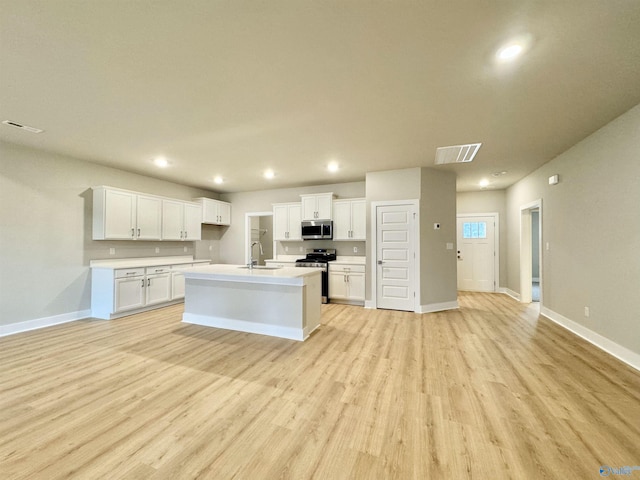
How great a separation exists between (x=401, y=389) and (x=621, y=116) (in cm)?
378

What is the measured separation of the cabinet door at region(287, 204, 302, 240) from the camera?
6.09 meters

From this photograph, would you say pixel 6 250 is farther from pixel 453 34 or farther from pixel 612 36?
pixel 612 36

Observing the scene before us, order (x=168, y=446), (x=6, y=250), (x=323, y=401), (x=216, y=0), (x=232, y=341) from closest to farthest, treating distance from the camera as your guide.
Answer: (x=216, y=0), (x=168, y=446), (x=323, y=401), (x=232, y=341), (x=6, y=250)

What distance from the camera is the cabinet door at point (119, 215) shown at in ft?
14.7

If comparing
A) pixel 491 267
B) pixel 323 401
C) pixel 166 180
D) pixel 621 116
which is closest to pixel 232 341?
pixel 323 401

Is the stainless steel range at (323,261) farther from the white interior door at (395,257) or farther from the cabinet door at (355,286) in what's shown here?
the white interior door at (395,257)

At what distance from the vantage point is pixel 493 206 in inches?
266

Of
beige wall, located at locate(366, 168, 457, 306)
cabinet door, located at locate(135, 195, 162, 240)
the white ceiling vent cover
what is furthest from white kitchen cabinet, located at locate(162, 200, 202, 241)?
the white ceiling vent cover

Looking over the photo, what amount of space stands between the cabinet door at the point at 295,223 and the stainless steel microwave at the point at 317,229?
172 mm

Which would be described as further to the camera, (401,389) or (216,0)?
(401,389)

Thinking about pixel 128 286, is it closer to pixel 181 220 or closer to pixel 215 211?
pixel 181 220

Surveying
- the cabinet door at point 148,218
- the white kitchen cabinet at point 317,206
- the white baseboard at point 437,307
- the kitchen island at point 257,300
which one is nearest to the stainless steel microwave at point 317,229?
the white kitchen cabinet at point 317,206

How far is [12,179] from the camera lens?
12.1 feet

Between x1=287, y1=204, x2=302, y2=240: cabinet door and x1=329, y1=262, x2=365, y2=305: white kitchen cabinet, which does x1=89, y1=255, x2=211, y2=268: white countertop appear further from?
x1=329, y1=262, x2=365, y2=305: white kitchen cabinet
